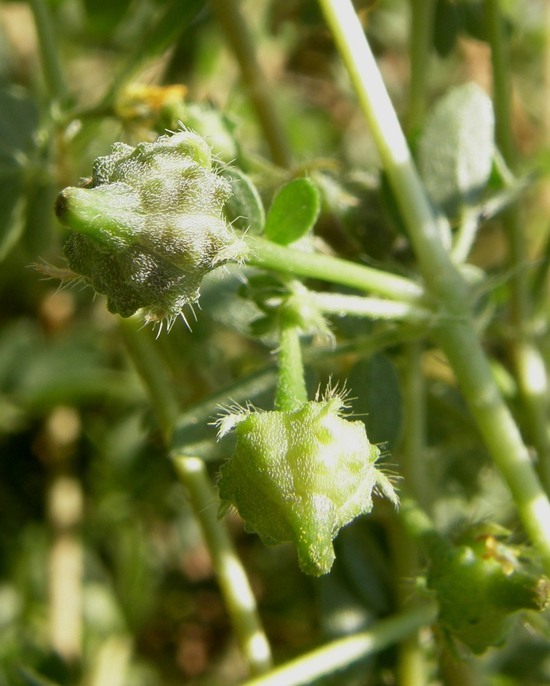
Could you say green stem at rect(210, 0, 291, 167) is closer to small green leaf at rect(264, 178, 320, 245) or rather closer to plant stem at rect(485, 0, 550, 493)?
plant stem at rect(485, 0, 550, 493)

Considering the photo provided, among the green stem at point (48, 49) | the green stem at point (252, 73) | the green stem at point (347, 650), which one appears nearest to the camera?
the green stem at point (347, 650)

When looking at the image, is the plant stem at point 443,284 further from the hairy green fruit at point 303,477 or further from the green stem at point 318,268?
the hairy green fruit at point 303,477

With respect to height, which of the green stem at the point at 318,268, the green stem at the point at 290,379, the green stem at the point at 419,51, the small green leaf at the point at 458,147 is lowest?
the green stem at the point at 290,379

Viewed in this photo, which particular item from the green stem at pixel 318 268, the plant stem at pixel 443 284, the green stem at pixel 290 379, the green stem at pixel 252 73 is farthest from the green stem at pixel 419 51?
the green stem at pixel 290 379

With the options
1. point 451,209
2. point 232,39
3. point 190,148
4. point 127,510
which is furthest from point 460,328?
point 127,510

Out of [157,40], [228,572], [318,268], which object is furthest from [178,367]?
[318,268]
